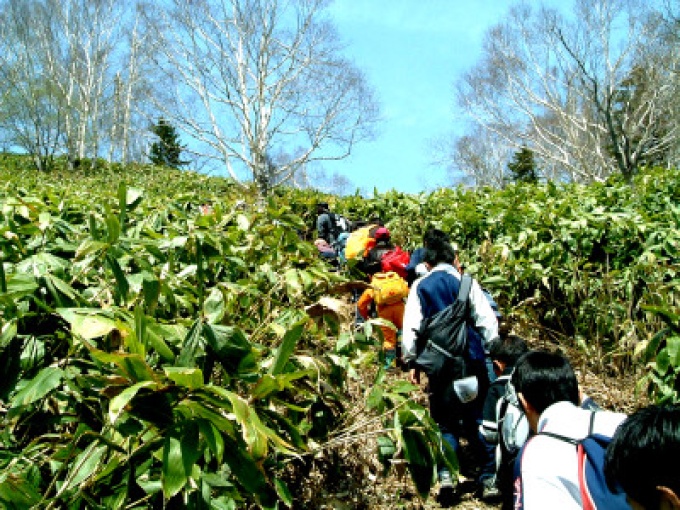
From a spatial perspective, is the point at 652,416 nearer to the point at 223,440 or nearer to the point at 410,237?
the point at 223,440

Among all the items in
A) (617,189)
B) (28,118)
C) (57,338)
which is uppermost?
(28,118)

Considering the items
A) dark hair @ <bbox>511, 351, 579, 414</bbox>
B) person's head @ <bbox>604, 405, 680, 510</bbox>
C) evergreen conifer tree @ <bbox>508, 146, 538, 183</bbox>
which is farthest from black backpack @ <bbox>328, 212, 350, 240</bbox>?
Answer: evergreen conifer tree @ <bbox>508, 146, 538, 183</bbox>

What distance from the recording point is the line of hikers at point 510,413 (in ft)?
4.71

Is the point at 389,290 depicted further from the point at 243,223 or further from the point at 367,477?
the point at 367,477

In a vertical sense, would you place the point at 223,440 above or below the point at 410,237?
below

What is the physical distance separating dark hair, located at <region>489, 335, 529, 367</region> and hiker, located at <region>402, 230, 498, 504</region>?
16 centimetres

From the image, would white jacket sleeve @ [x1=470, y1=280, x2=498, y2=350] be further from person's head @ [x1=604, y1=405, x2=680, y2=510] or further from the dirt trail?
person's head @ [x1=604, y1=405, x2=680, y2=510]

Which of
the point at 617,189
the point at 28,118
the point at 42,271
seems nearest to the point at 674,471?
the point at 42,271

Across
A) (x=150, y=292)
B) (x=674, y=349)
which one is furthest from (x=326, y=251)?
(x=150, y=292)

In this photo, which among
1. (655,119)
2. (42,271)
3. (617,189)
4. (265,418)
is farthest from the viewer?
(655,119)

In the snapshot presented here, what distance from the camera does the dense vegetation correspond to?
132cm

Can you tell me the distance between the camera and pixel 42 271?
79.0 inches

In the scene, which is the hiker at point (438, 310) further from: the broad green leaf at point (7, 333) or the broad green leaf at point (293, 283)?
the broad green leaf at point (7, 333)

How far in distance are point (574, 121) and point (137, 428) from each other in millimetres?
29118
